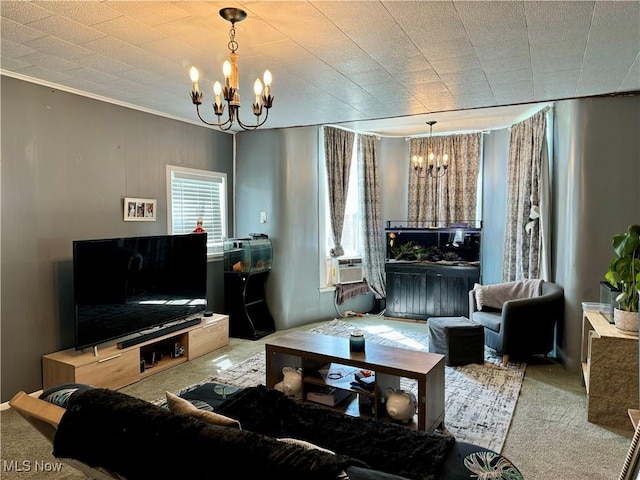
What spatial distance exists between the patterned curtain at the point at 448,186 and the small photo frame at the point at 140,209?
3.92m

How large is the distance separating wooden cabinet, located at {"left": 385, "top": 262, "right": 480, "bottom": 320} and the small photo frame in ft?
11.2

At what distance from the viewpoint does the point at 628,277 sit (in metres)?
2.85

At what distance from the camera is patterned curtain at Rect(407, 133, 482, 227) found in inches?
244

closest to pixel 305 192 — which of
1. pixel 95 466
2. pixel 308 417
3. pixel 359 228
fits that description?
pixel 359 228

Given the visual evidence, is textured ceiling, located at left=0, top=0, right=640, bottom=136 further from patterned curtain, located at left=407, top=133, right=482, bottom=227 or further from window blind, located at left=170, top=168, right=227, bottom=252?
patterned curtain, located at left=407, top=133, right=482, bottom=227

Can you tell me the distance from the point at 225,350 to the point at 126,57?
10.0 feet

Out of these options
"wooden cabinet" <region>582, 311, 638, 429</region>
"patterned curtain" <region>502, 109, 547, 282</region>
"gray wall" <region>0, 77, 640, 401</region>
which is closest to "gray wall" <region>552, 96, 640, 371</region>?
"gray wall" <region>0, 77, 640, 401</region>

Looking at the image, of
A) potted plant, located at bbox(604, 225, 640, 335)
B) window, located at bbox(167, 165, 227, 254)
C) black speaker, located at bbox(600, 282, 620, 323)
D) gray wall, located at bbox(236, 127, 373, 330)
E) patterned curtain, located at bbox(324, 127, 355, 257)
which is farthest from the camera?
patterned curtain, located at bbox(324, 127, 355, 257)

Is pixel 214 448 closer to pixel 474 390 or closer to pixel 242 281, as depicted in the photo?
pixel 474 390

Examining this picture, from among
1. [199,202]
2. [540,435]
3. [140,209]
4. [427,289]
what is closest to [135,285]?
[140,209]

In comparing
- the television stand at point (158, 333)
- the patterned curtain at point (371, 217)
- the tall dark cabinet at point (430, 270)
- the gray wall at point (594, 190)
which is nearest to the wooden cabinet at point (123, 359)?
the television stand at point (158, 333)

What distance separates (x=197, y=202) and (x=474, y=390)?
3.69 meters

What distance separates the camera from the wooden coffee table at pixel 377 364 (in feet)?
8.50

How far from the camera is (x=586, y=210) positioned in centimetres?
376
